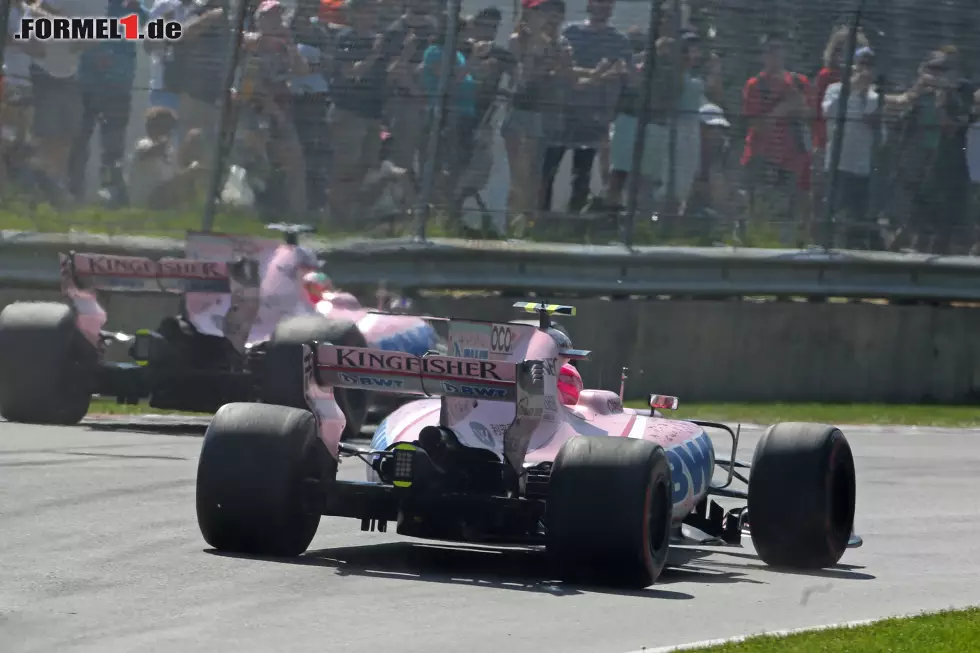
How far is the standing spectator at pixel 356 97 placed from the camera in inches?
685

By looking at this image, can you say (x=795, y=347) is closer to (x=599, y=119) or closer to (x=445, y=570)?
(x=599, y=119)

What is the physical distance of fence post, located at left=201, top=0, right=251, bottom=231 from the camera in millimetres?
17328

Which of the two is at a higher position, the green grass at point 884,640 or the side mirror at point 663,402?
the side mirror at point 663,402

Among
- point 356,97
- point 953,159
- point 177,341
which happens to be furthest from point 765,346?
point 177,341

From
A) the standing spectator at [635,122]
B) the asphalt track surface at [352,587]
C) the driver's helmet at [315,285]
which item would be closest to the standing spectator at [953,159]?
the standing spectator at [635,122]

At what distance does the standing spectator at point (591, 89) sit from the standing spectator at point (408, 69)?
135cm

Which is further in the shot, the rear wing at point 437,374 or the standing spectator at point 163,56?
the standing spectator at point 163,56

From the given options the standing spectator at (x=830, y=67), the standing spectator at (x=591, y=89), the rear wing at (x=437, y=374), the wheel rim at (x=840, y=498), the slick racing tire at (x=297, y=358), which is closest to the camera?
the rear wing at (x=437, y=374)

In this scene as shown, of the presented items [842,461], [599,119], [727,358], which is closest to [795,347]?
[727,358]

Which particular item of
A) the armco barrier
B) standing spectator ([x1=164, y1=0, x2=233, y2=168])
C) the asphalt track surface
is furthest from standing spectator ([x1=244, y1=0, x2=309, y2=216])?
the asphalt track surface

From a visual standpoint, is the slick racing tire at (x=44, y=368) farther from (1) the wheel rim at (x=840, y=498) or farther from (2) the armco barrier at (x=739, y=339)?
(1) the wheel rim at (x=840, y=498)

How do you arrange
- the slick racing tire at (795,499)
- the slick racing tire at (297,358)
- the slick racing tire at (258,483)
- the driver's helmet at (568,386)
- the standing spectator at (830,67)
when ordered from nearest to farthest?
the slick racing tire at (258,483), the slick racing tire at (795,499), the driver's helmet at (568,386), the slick racing tire at (297,358), the standing spectator at (830,67)

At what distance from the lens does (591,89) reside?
1812 centimetres

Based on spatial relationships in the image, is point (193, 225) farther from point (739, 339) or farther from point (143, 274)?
point (739, 339)
